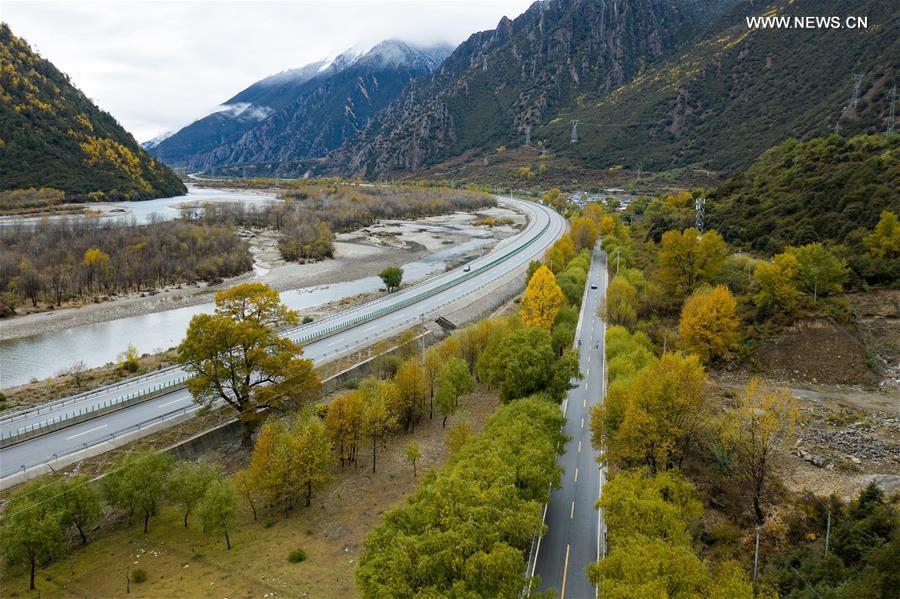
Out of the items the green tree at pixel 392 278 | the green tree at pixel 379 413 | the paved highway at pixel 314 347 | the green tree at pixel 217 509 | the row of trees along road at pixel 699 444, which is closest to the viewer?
the row of trees along road at pixel 699 444

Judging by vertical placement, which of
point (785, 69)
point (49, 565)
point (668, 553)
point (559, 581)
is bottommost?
point (559, 581)

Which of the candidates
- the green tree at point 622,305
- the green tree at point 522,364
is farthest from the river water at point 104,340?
the green tree at point 622,305

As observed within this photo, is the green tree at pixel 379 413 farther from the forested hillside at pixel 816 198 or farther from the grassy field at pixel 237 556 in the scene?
the forested hillside at pixel 816 198

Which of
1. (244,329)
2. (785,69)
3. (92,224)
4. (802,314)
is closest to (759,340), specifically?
(802,314)

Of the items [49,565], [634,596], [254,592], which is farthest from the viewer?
[49,565]

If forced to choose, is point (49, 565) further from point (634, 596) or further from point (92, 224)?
point (92, 224)

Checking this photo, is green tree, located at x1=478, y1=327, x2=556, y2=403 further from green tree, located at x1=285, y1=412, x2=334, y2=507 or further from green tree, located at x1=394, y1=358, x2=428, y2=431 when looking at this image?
green tree, located at x1=285, y1=412, x2=334, y2=507

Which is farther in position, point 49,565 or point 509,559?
point 49,565

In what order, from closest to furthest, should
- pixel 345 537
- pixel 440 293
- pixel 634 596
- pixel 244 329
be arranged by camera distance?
pixel 634 596, pixel 345 537, pixel 244 329, pixel 440 293
